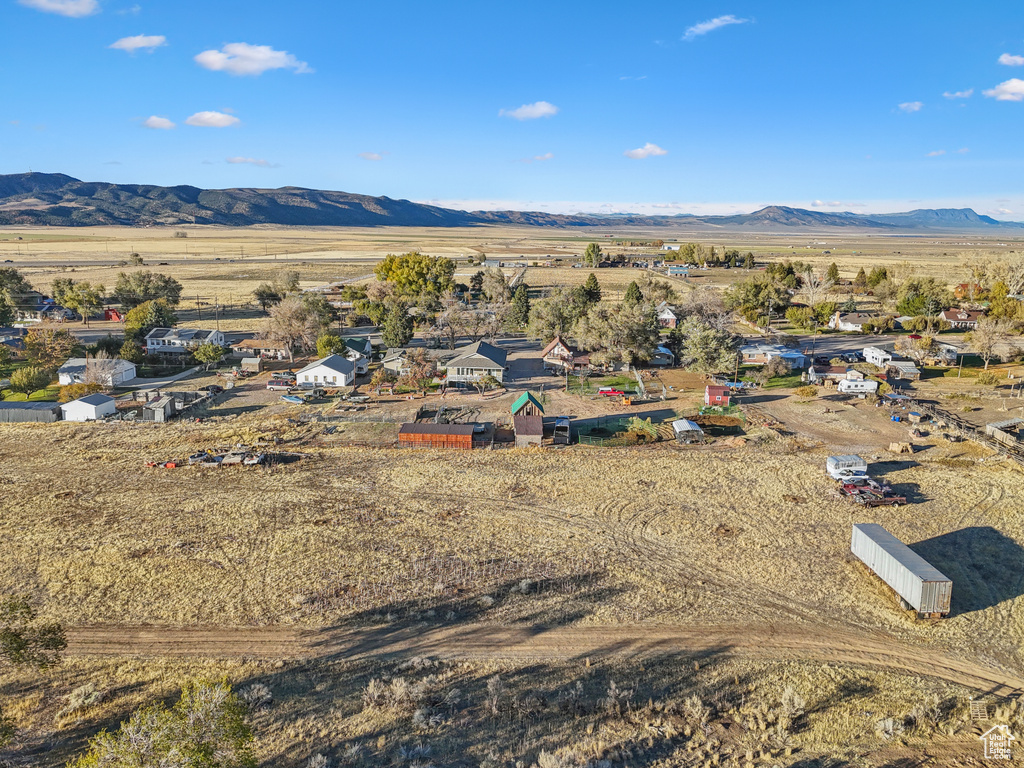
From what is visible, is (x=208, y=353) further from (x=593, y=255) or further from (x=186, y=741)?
(x=593, y=255)

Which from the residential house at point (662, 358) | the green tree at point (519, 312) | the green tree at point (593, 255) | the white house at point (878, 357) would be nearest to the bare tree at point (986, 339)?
A: the white house at point (878, 357)

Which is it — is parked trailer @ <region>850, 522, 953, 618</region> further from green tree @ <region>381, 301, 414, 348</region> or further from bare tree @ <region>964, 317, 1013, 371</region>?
green tree @ <region>381, 301, 414, 348</region>

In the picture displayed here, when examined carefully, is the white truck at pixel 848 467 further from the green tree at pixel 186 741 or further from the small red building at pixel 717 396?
the green tree at pixel 186 741

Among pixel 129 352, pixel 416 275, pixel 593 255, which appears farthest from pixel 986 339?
pixel 593 255

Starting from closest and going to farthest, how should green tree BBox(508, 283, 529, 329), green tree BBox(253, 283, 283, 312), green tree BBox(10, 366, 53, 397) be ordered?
green tree BBox(10, 366, 53, 397), green tree BBox(508, 283, 529, 329), green tree BBox(253, 283, 283, 312)

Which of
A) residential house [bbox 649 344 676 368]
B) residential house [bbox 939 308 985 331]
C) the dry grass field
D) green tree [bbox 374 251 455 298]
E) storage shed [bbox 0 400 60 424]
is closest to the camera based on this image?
the dry grass field

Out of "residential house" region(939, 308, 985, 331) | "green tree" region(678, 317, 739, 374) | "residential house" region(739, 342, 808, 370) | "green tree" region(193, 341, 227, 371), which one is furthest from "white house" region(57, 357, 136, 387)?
"residential house" region(939, 308, 985, 331)
